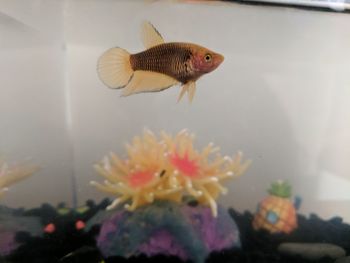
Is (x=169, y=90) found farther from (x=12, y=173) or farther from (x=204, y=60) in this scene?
(x=12, y=173)

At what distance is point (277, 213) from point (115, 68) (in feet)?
1.81

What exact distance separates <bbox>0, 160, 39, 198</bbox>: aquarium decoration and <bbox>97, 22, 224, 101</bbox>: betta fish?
0.97 ft

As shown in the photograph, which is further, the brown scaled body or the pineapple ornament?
the pineapple ornament

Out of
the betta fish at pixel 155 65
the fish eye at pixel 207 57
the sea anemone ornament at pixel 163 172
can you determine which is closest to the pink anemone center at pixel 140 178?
the sea anemone ornament at pixel 163 172

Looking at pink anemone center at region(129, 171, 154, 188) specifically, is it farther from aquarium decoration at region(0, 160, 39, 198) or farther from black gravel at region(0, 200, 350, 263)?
aquarium decoration at region(0, 160, 39, 198)

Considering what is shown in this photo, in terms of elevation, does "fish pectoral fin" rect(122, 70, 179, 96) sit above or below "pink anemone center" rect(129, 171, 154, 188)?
above

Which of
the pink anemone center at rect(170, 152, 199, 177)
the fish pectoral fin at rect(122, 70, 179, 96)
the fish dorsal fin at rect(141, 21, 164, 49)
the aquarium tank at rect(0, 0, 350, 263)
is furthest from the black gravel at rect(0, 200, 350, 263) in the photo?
the fish dorsal fin at rect(141, 21, 164, 49)

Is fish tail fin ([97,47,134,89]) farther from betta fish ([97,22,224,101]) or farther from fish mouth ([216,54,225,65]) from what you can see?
fish mouth ([216,54,225,65])

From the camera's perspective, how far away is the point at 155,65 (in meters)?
0.95

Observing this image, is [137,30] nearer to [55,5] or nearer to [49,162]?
[55,5]

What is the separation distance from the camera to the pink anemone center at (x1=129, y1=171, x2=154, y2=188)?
3.26 ft

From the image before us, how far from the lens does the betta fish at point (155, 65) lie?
3.13ft

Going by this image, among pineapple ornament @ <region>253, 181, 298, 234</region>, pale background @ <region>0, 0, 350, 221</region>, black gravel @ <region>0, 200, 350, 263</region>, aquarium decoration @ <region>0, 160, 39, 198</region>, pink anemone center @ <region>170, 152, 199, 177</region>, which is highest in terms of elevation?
Result: pale background @ <region>0, 0, 350, 221</region>

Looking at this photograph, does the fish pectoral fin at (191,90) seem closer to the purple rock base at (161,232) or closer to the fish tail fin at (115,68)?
the fish tail fin at (115,68)
